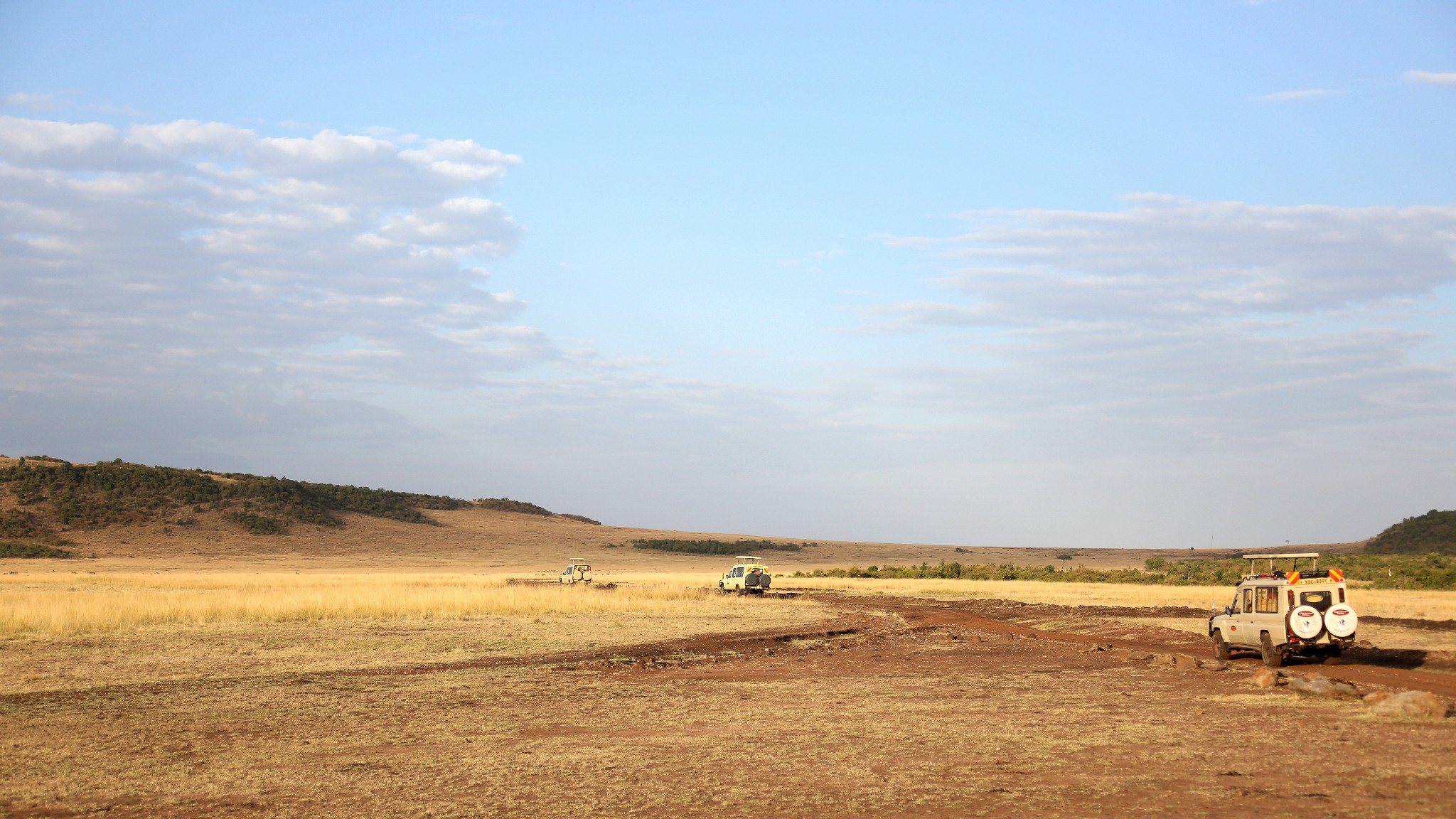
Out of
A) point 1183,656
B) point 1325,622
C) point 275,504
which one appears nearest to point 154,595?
point 1183,656

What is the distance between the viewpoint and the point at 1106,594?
50.2 meters

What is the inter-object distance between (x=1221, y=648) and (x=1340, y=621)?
2.89 metres

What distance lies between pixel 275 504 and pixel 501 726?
10470 centimetres

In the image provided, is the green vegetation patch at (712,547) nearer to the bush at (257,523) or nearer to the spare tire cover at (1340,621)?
the bush at (257,523)

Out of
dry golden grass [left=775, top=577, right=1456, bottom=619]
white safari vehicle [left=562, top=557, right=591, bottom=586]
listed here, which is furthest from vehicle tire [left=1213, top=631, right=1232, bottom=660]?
white safari vehicle [left=562, top=557, right=591, bottom=586]

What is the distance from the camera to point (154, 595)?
108 ft

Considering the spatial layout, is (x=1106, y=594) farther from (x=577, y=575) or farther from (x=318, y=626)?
(x=318, y=626)

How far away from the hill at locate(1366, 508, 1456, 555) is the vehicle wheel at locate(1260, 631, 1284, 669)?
349 ft

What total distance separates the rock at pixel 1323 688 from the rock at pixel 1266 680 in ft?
0.79

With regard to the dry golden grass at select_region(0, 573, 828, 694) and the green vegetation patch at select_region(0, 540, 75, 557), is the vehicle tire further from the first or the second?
the green vegetation patch at select_region(0, 540, 75, 557)

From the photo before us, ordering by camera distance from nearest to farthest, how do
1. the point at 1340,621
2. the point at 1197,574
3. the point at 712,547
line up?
the point at 1340,621 < the point at 1197,574 < the point at 712,547

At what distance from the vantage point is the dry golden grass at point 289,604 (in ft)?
85.7

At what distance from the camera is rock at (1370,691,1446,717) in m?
12.2

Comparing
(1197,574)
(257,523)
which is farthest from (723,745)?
(257,523)
